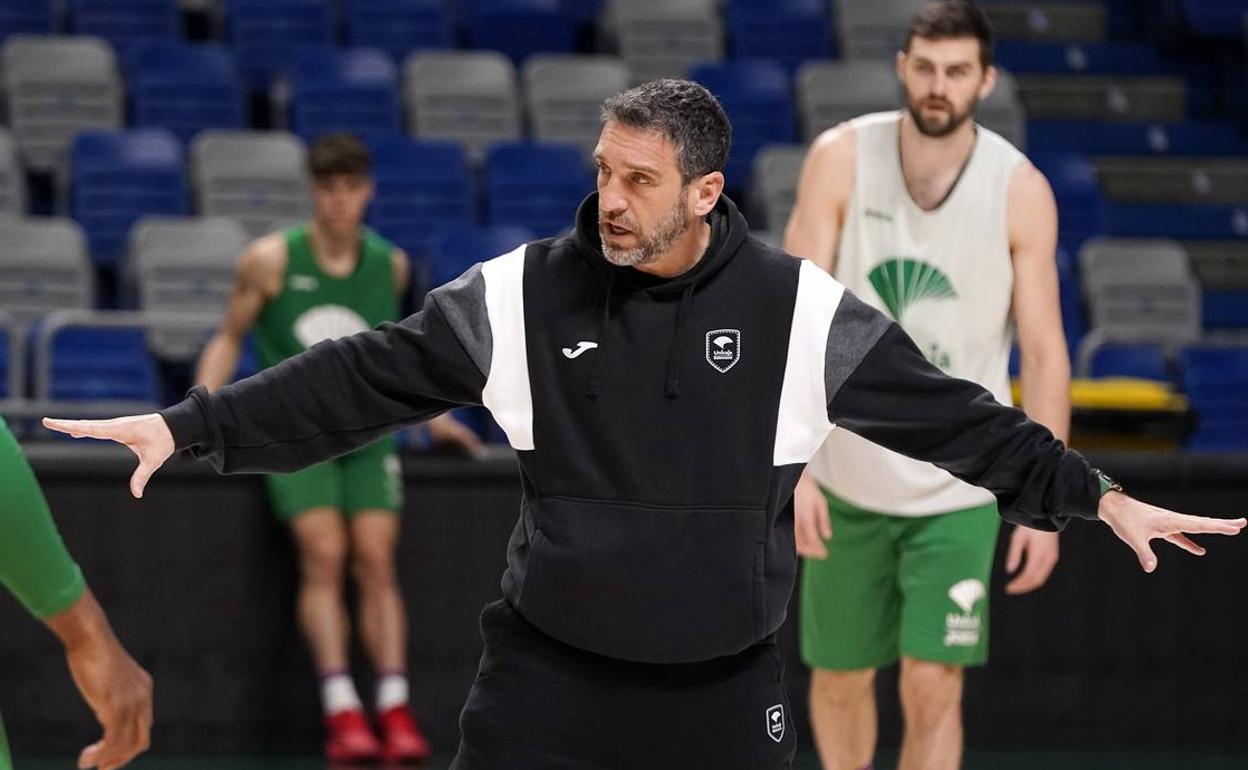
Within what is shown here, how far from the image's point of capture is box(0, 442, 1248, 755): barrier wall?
287 inches

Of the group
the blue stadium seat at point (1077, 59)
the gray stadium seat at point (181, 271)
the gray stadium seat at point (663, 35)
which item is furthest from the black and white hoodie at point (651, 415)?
the blue stadium seat at point (1077, 59)

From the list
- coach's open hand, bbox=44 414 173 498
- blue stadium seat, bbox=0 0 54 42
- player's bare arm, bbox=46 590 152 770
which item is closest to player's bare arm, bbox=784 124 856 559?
coach's open hand, bbox=44 414 173 498

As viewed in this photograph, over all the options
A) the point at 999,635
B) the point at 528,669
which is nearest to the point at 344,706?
the point at 999,635

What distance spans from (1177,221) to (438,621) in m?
6.50

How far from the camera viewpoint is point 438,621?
7602mm

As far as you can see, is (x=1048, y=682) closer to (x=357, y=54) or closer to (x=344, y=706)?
(x=344, y=706)

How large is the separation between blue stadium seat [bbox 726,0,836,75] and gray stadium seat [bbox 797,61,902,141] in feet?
2.85

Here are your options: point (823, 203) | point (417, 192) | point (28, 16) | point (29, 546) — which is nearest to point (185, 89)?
point (28, 16)

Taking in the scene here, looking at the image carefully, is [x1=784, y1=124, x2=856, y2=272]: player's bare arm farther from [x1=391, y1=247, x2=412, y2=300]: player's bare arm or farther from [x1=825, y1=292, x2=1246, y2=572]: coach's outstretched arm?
[x1=391, y1=247, x2=412, y2=300]: player's bare arm

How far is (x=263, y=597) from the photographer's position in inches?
294

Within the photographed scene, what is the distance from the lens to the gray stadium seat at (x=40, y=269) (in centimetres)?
921

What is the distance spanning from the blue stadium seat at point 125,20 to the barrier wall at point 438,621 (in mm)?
4531

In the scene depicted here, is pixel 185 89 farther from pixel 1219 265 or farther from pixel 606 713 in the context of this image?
pixel 606 713

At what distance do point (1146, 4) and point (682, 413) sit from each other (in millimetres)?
11279
